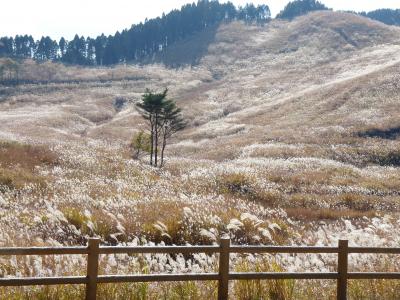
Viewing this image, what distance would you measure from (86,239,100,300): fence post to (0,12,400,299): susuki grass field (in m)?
0.83

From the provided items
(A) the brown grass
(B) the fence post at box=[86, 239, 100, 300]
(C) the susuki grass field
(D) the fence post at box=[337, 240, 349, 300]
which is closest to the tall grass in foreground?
(C) the susuki grass field

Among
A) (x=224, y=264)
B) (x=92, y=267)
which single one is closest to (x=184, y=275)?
(x=224, y=264)

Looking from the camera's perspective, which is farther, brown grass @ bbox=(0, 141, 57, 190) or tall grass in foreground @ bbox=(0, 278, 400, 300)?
brown grass @ bbox=(0, 141, 57, 190)

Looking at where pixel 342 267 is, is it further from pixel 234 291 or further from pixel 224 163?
pixel 224 163

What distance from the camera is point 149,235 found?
15086 millimetres

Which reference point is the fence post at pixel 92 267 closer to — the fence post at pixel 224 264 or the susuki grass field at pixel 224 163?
the susuki grass field at pixel 224 163

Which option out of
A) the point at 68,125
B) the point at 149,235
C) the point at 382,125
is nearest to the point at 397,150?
the point at 382,125

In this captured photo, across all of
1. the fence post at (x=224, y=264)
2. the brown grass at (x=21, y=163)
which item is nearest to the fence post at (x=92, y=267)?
the fence post at (x=224, y=264)

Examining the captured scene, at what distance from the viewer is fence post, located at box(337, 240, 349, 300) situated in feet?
28.2

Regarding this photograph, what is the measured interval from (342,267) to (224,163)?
42.4 meters

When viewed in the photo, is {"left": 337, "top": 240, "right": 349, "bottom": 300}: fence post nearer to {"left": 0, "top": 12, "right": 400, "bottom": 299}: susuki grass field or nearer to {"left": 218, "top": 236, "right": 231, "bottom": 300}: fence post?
{"left": 0, "top": 12, "right": 400, "bottom": 299}: susuki grass field

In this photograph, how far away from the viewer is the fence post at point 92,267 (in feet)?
24.1

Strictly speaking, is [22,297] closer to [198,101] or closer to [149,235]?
[149,235]

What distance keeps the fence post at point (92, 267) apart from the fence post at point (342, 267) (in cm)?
416
